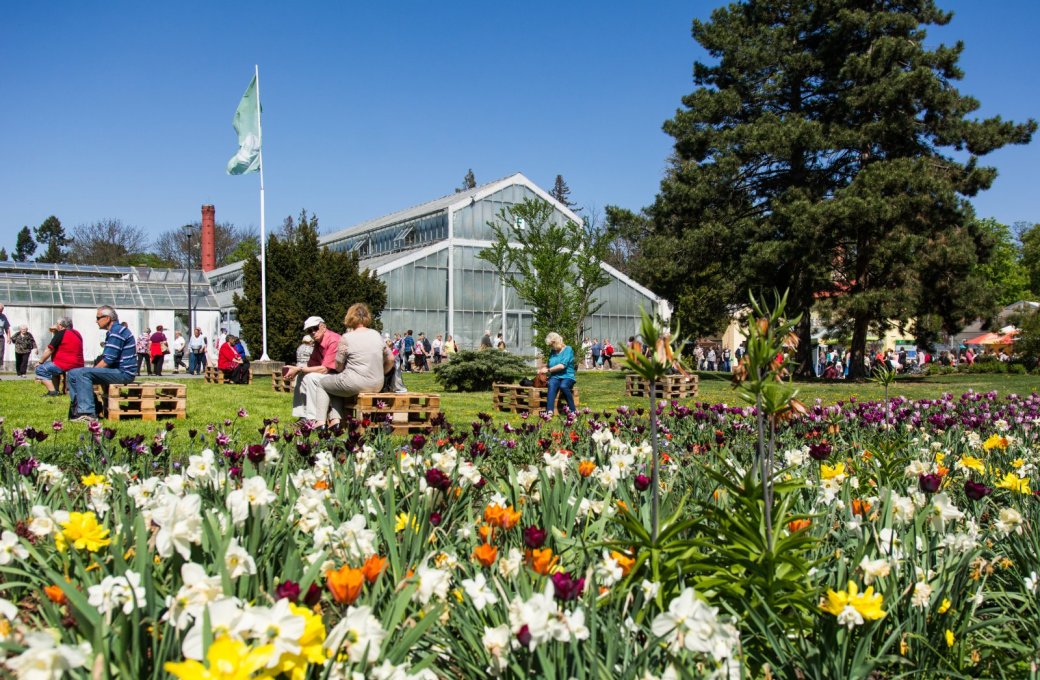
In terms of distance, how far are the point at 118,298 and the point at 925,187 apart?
2947cm

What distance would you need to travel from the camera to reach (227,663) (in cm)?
156

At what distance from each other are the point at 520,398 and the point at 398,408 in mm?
5300

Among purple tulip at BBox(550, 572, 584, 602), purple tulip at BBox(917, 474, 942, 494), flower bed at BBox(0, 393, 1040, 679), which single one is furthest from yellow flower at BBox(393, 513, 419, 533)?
purple tulip at BBox(917, 474, 942, 494)

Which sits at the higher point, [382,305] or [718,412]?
[382,305]

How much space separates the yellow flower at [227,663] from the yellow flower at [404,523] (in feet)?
4.06

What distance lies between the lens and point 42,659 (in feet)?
4.97

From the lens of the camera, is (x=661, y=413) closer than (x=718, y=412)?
No

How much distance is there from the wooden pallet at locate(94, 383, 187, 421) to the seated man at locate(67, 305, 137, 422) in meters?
0.17

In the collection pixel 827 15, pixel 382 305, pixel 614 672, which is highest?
pixel 827 15

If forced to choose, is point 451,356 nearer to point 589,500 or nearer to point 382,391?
point 382,391

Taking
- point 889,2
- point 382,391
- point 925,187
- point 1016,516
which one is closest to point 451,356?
point 382,391

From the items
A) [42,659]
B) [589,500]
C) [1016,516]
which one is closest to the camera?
[42,659]

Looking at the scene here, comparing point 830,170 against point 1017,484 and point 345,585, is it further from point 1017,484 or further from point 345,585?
point 345,585

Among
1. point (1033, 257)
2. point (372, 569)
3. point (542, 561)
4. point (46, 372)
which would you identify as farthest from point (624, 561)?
point (1033, 257)
